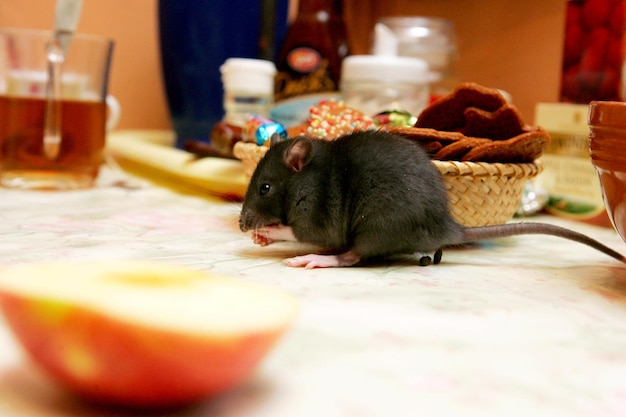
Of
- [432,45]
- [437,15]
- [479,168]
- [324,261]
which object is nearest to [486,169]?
[479,168]

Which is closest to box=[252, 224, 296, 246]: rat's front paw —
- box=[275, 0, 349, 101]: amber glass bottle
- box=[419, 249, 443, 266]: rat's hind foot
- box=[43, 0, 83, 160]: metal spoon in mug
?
box=[419, 249, 443, 266]: rat's hind foot

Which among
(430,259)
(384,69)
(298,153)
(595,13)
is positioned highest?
(595,13)

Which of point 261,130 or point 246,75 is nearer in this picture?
point 261,130

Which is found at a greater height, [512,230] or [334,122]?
[334,122]

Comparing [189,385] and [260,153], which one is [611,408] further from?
[260,153]

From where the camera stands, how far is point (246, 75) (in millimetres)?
1209

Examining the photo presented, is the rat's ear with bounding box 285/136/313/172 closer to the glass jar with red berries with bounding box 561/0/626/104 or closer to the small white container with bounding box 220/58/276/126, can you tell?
the small white container with bounding box 220/58/276/126

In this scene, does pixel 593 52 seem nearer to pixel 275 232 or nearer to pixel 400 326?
pixel 275 232

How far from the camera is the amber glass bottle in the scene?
54.2 inches

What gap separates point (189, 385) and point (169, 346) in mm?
28

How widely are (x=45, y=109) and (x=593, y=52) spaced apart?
910 mm

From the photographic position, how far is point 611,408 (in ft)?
1.29

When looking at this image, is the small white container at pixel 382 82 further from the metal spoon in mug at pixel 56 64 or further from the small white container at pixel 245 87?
the metal spoon in mug at pixel 56 64

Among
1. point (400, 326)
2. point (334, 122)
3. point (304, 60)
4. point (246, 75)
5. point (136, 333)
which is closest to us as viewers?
point (136, 333)
